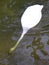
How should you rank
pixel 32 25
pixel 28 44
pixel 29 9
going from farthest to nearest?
pixel 29 9, pixel 32 25, pixel 28 44

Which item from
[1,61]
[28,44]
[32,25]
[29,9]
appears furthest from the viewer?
[29,9]

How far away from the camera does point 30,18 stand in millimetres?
1851

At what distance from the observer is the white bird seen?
5.94 ft

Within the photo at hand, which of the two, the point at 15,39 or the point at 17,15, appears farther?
the point at 17,15

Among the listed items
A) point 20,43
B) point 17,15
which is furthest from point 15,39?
point 17,15

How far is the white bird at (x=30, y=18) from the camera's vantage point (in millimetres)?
1811

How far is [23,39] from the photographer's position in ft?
5.66

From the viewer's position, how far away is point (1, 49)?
1657 millimetres

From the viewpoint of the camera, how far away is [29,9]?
2.00 metres

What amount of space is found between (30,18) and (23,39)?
0.22 metres

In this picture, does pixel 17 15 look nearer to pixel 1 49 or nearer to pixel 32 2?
pixel 32 2

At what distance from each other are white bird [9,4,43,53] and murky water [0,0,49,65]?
0.03 m

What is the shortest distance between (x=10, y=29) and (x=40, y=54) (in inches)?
14.7

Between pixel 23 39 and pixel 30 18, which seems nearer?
pixel 23 39
